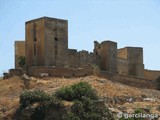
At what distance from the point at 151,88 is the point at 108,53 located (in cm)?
473

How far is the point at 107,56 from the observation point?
175ft

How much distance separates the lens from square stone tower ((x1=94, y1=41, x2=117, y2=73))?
5325 cm

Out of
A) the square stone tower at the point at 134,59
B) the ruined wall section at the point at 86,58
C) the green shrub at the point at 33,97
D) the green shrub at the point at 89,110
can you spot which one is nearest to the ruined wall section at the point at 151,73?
the square stone tower at the point at 134,59

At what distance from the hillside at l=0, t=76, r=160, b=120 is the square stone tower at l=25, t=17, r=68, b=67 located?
256 centimetres

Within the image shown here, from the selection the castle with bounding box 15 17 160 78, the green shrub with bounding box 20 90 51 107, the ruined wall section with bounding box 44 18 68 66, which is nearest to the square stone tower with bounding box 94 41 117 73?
the castle with bounding box 15 17 160 78

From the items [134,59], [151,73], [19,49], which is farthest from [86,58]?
[151,73]

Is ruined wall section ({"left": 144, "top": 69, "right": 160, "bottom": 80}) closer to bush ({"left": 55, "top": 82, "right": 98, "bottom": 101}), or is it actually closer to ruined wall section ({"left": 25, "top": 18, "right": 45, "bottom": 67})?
ruined wall section ({"left": 25, "top": 18, "right": 45, "bottom": 67})

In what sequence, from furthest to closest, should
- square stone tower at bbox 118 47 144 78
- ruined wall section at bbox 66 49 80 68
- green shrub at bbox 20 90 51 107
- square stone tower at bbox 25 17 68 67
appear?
square stone tower at bbox 118 47 144 78 < ruined wall section at bbox 66 49 80 68 < square stone tower at bbox 25 17 68 67 < green shrub at bbox 20 90 51 107

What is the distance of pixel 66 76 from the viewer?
46844mm

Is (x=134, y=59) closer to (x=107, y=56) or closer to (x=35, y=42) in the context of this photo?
(x=107, y=56)

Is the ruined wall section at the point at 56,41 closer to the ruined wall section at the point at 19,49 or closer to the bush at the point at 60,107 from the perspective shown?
the ruined wall section at the point at 19,49

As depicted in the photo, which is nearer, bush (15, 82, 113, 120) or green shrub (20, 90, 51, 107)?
bush (15, 82, 113, 120)

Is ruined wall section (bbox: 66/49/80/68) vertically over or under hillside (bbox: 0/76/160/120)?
over

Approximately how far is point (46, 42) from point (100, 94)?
281 inches
